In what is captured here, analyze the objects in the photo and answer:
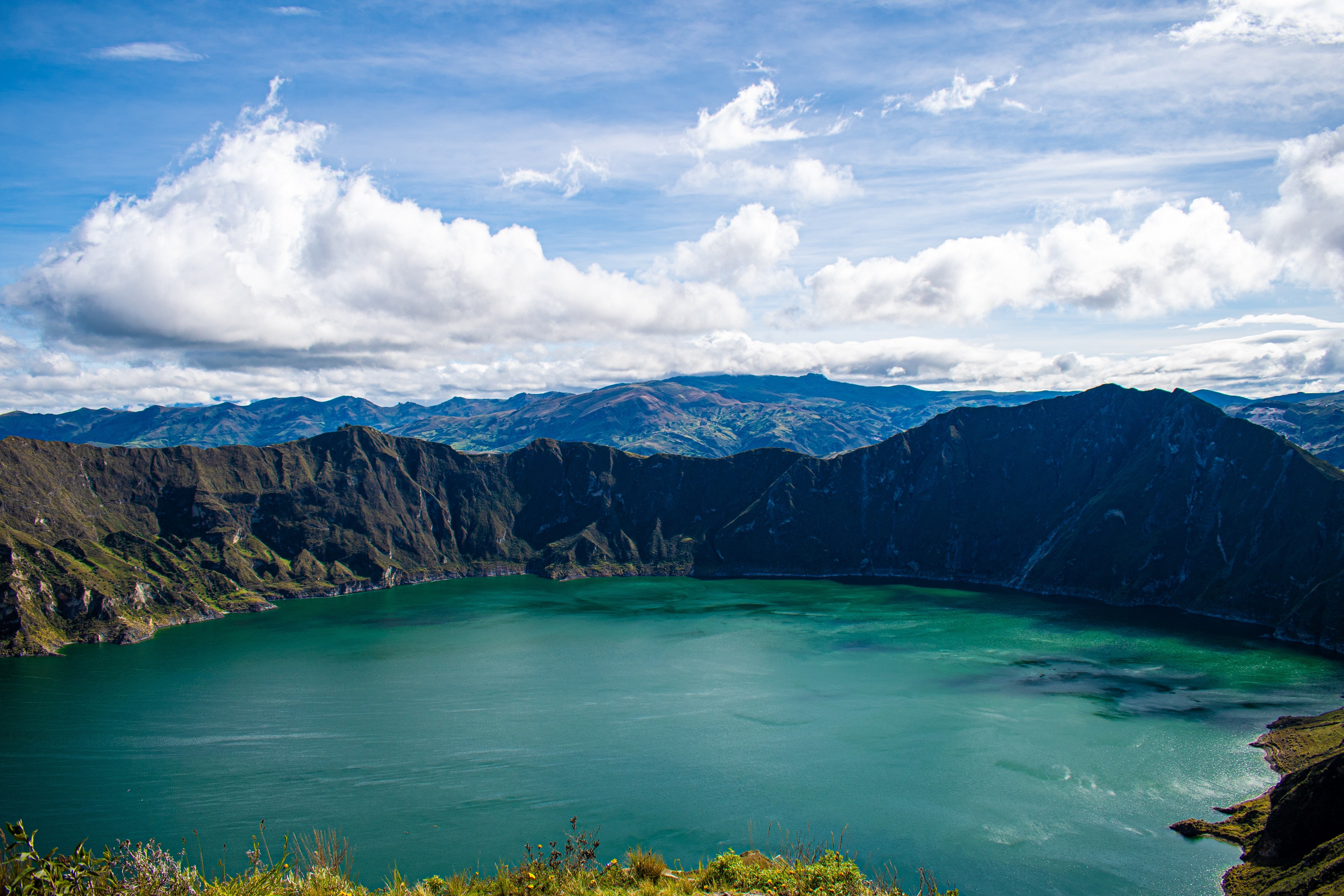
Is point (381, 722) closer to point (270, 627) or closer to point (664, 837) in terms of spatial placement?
point (664, 837)

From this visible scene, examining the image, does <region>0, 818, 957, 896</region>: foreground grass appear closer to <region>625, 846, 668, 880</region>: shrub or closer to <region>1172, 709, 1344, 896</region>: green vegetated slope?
<region>625, 846, 668, 880</region>: shrub

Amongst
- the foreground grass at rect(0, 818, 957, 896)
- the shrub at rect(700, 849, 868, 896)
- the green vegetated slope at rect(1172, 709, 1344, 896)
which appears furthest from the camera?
the green vegetated slope at rect(1172, 709, 1344, 896)

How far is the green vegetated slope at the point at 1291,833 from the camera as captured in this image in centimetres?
4506

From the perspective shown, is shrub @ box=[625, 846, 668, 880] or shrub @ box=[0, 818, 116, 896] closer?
shrub @ box=[0, 818, 116, 896]

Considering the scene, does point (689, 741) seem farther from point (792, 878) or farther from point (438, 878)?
point (792, 878)

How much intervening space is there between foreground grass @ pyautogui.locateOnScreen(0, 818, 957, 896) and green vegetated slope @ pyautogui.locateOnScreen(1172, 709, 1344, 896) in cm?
3857

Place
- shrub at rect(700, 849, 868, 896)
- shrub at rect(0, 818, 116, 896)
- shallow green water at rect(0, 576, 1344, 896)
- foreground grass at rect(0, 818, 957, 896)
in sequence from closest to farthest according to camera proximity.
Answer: shrub at rect(0, 818, 116, 896), foreground grass at rect(0, 818, 957, 896), shrub at rect(700, 849, 868, 896), shallow green water at rect(0, 576, 1344, 896)

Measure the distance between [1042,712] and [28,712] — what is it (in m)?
132

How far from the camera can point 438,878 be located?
21.4m

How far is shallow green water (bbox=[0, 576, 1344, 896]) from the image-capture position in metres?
61.4

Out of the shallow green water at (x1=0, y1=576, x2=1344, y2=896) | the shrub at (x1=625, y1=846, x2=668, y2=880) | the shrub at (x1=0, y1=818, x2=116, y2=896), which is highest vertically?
the shrub at (x1=0, y1=818, x2=116, y2=896)

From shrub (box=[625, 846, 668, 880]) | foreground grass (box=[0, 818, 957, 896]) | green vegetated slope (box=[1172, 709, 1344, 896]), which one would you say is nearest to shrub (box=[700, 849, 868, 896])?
foreground grass (box=[0, 818, 957, 896])

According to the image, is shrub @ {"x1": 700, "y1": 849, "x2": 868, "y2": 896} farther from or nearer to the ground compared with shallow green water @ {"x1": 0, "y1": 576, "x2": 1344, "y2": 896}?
farther from the ground

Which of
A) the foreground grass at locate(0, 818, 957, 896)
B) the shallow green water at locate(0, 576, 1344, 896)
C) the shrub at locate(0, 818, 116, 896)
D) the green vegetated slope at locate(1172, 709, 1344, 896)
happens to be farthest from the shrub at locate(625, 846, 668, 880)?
the green vegetated slope at locate(1172, 709, 1344, 896)
